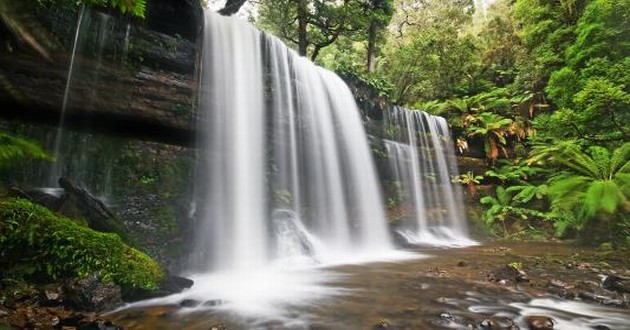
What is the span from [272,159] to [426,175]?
285 inches

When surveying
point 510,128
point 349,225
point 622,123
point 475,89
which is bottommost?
point 349,225

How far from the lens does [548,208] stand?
1355 cm

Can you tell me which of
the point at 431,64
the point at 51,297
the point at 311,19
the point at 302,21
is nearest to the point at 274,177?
→ the point at 51,297

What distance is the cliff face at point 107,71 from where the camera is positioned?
6.41 metres

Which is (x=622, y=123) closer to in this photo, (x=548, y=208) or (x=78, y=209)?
(x=548, y=208)

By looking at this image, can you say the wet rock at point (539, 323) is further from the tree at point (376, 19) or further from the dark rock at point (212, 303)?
the tree at point (376, 19)

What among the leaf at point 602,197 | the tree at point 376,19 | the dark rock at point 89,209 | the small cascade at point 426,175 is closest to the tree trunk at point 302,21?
the tree at point 376,19

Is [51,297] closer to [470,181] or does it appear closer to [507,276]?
[507,276]

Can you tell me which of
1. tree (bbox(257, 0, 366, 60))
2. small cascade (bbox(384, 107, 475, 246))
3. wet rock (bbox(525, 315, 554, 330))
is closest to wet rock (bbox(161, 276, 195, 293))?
wet rock (bbox(525, 315, 554, 330))

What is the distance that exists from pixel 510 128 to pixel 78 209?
1556 cm

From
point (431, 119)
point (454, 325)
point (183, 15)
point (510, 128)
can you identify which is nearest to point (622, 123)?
point (510, 128)

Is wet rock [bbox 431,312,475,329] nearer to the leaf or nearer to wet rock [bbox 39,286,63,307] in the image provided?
wet rock [bbox 39,286,63,307]

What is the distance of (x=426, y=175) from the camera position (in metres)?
14.5

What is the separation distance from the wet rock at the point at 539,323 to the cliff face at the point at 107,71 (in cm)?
681
